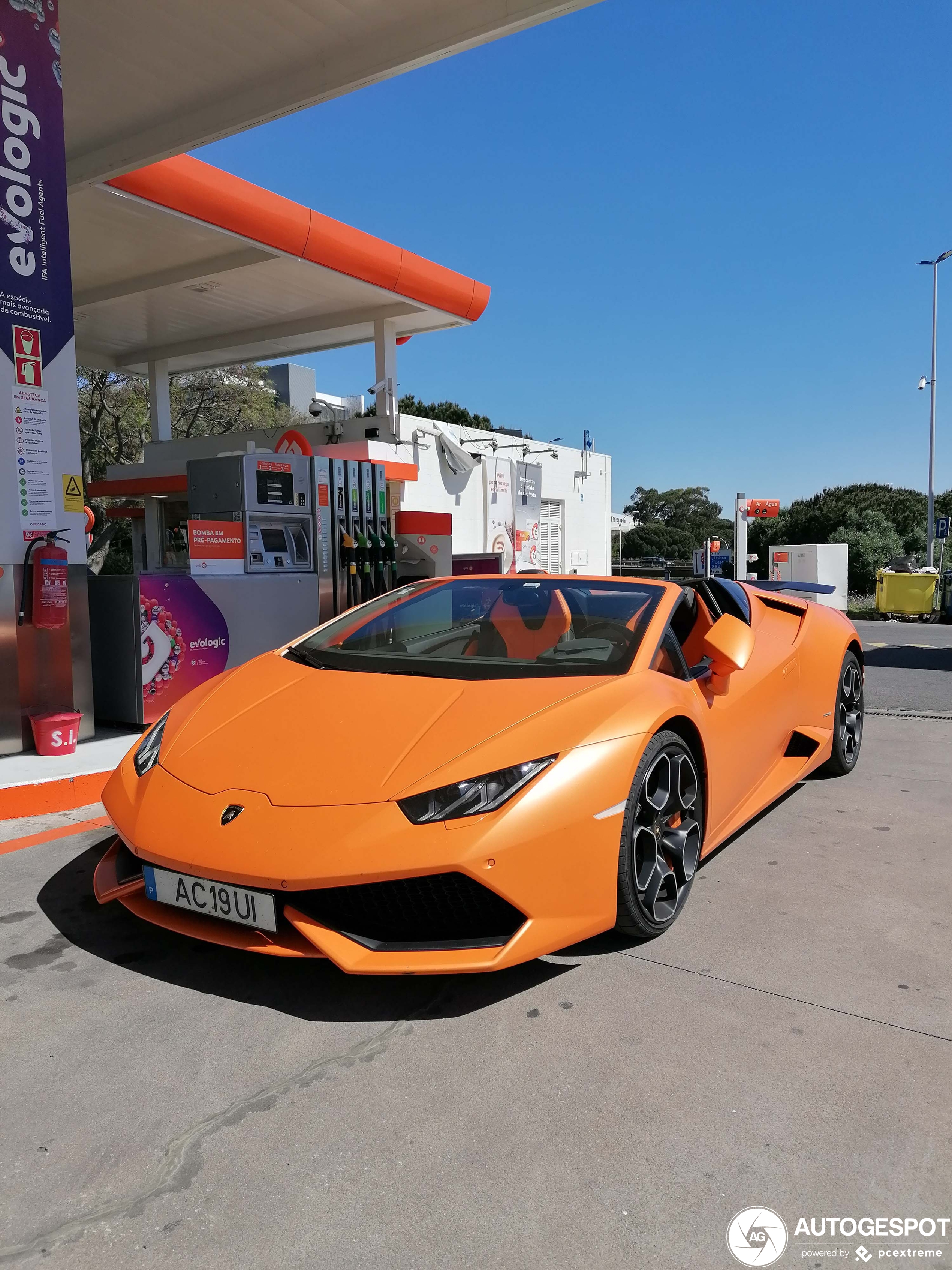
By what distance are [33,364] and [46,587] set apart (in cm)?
125

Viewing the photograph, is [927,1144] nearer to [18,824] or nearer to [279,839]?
[279,839]

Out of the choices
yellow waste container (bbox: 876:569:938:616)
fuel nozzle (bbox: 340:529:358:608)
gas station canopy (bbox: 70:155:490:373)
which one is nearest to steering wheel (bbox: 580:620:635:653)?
fuel nozzle (bbox: 340:529:358:608)

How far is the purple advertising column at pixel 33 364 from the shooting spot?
4.93 meters

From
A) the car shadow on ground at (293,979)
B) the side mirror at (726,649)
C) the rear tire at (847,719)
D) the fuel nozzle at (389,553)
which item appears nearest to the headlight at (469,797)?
the car shadow on ground at (293,979)

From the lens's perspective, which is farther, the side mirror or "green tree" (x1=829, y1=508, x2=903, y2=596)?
"green tree" (x1=829, y1=508, x2=903, y2=596)

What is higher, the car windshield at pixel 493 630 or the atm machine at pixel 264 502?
the atm machine at pixel 264 502

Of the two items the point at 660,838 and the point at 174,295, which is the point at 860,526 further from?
the point at 660,838

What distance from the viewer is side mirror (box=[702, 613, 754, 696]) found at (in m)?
3.29

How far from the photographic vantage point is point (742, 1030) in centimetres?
230

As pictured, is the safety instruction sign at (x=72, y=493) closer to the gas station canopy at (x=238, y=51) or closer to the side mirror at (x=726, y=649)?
the gas station canopy at (x=238, y=51)

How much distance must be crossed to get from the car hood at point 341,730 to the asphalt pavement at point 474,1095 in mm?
550

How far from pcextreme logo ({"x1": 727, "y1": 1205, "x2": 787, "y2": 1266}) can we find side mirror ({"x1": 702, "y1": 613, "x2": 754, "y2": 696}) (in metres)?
1.87

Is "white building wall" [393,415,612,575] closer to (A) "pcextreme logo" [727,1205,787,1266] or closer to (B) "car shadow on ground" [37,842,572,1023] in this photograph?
(B) "car shadow on ground" [37,842,572,1023]

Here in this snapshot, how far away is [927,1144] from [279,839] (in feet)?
5.24
